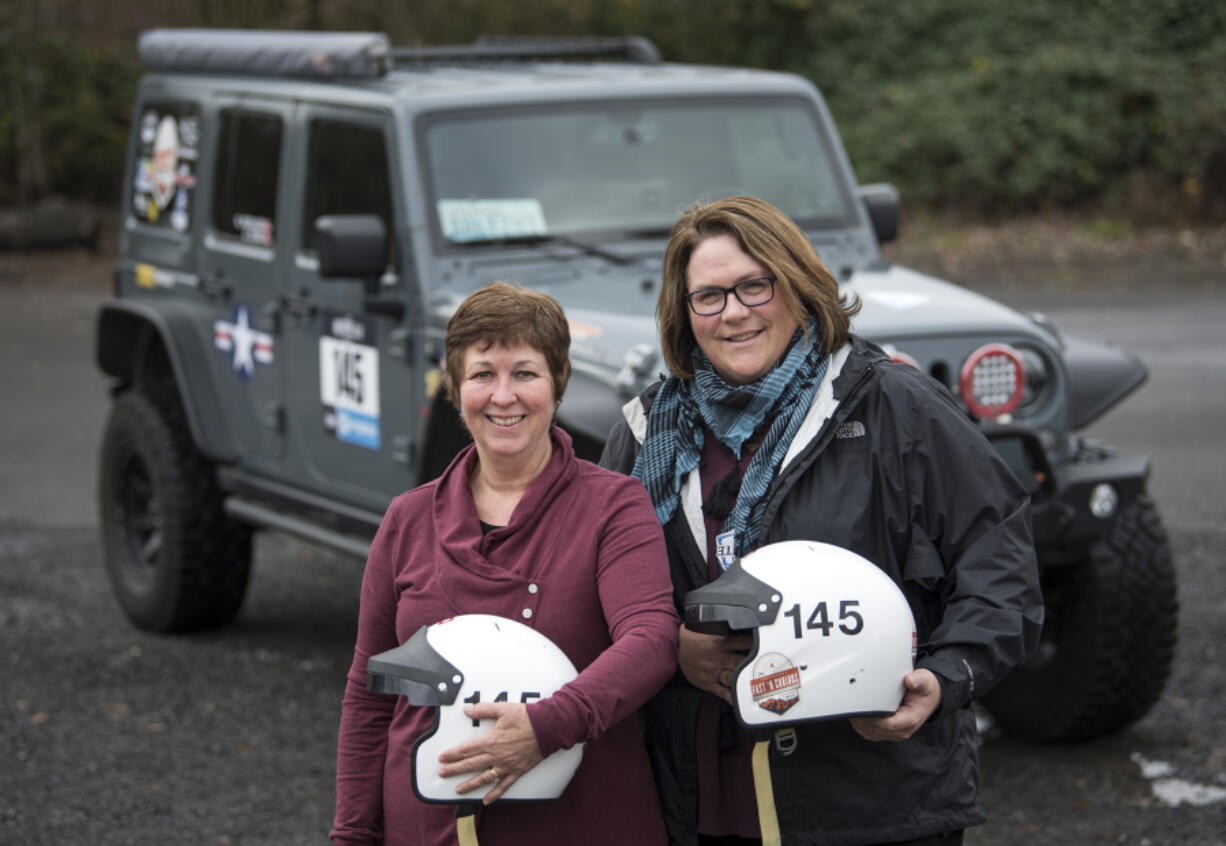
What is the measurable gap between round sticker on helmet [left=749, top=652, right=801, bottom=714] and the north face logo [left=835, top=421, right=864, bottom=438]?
0.38 m

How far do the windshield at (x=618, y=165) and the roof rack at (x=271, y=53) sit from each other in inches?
17.6

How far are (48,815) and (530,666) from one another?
2.80 m

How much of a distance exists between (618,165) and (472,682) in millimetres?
3535

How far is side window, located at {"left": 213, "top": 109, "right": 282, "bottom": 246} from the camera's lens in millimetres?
6152

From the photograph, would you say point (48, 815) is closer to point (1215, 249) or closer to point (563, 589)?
point (563, 589)

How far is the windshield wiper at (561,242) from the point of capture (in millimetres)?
5508

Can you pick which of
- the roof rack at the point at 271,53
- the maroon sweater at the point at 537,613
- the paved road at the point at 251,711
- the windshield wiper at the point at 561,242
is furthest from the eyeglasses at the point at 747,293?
the roof rack at the point at 271,53

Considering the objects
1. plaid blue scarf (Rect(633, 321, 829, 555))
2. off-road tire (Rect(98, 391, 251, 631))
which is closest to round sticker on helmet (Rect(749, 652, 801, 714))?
plaid blue scarf (Rect(633, 321, 829, 555))

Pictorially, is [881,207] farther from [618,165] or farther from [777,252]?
[777,252]

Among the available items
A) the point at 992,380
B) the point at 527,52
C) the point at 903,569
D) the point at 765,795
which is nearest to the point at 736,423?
the point at 903,569

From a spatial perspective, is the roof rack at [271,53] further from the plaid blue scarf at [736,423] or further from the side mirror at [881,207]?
the plaid blue scarf at [736,423]

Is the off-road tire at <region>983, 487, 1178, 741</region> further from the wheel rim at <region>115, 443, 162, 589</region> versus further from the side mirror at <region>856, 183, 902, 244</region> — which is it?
the wheel rim at <region>115, 443, 162, 589</region>

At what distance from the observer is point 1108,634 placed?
504 centimetres

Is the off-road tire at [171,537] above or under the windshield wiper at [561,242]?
under
